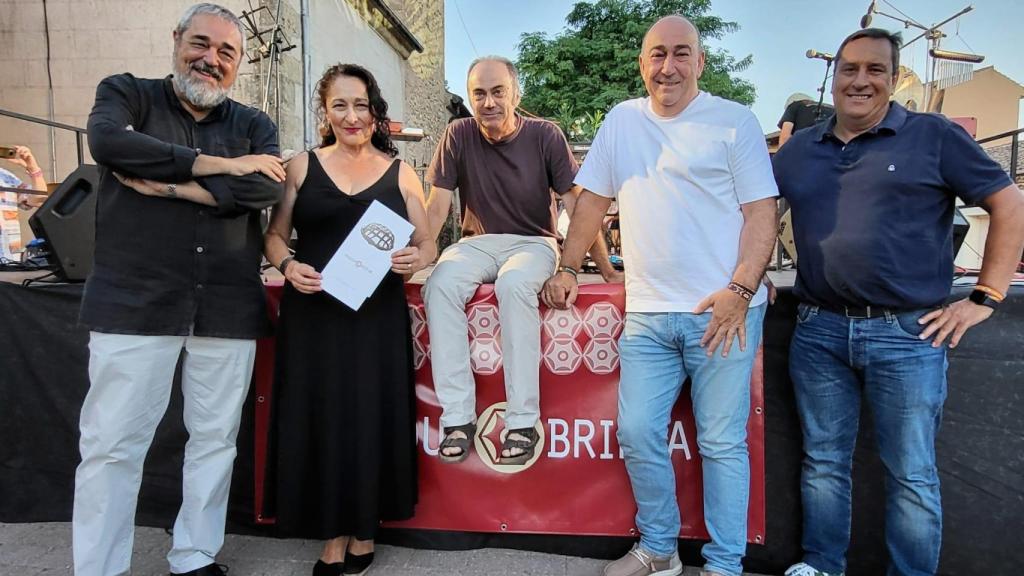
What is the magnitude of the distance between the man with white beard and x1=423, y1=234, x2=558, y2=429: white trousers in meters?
0.70

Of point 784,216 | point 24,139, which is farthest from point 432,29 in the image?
point 784,216

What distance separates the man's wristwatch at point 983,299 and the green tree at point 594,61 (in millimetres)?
22862

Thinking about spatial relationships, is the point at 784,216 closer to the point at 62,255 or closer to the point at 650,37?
the point at 650,37

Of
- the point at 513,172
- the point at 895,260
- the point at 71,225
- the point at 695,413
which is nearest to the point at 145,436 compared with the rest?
the point at 71,225

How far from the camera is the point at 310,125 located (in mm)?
9094

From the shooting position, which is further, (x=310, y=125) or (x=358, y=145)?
(x=310, y=125)

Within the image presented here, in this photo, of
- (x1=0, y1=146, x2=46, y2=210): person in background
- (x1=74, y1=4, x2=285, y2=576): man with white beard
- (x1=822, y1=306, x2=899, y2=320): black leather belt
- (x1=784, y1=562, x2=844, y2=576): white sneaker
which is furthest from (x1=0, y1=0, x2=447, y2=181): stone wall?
(x1=784, y1=562, x2=844, y2=576): white sneaker

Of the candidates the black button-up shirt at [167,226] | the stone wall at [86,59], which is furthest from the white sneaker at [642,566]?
the stone wall at [86,59]

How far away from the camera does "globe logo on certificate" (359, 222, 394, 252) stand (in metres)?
2.21

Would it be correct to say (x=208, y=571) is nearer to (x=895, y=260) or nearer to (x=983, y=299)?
(x=895, y=260)

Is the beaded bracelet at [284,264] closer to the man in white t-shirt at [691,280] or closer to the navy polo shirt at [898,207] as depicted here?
the man in white t-shirt at [691,280]

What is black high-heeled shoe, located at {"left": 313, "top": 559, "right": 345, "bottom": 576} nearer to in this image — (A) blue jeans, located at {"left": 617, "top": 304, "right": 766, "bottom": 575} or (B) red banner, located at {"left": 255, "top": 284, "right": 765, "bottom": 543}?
(B) red banner, located at {"left": 255, "top": 284, "right": 765, "bottom": 543}

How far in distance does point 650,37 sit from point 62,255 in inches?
112

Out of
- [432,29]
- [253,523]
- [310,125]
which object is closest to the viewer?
[253,523]
